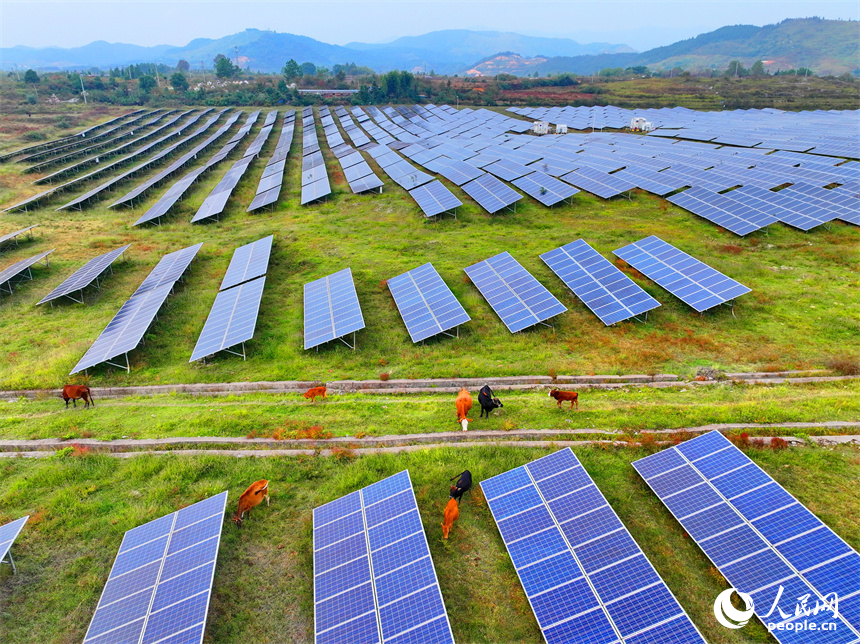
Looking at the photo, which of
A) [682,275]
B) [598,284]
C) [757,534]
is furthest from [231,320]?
[682,275]

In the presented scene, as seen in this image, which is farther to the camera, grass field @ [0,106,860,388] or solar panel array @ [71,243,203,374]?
solar panel array @ [71,243,203,374]

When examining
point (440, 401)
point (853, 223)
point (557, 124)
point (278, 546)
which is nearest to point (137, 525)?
point (278, 546)

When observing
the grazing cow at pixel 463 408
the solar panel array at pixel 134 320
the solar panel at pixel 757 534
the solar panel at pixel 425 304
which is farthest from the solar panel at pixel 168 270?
the solar panel at pixel 757 534

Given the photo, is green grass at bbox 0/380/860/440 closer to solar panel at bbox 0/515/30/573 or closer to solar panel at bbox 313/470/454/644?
solar panel at bbox 313/470/454/644

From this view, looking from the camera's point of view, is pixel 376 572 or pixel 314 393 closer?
pixel 376 572

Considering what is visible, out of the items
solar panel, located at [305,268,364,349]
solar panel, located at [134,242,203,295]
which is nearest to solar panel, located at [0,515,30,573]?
solar panel, located at [305,268,364,349]

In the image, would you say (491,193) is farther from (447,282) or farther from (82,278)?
(82,278)

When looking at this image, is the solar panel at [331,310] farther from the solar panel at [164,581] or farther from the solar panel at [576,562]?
the solar panel at [576,562]
